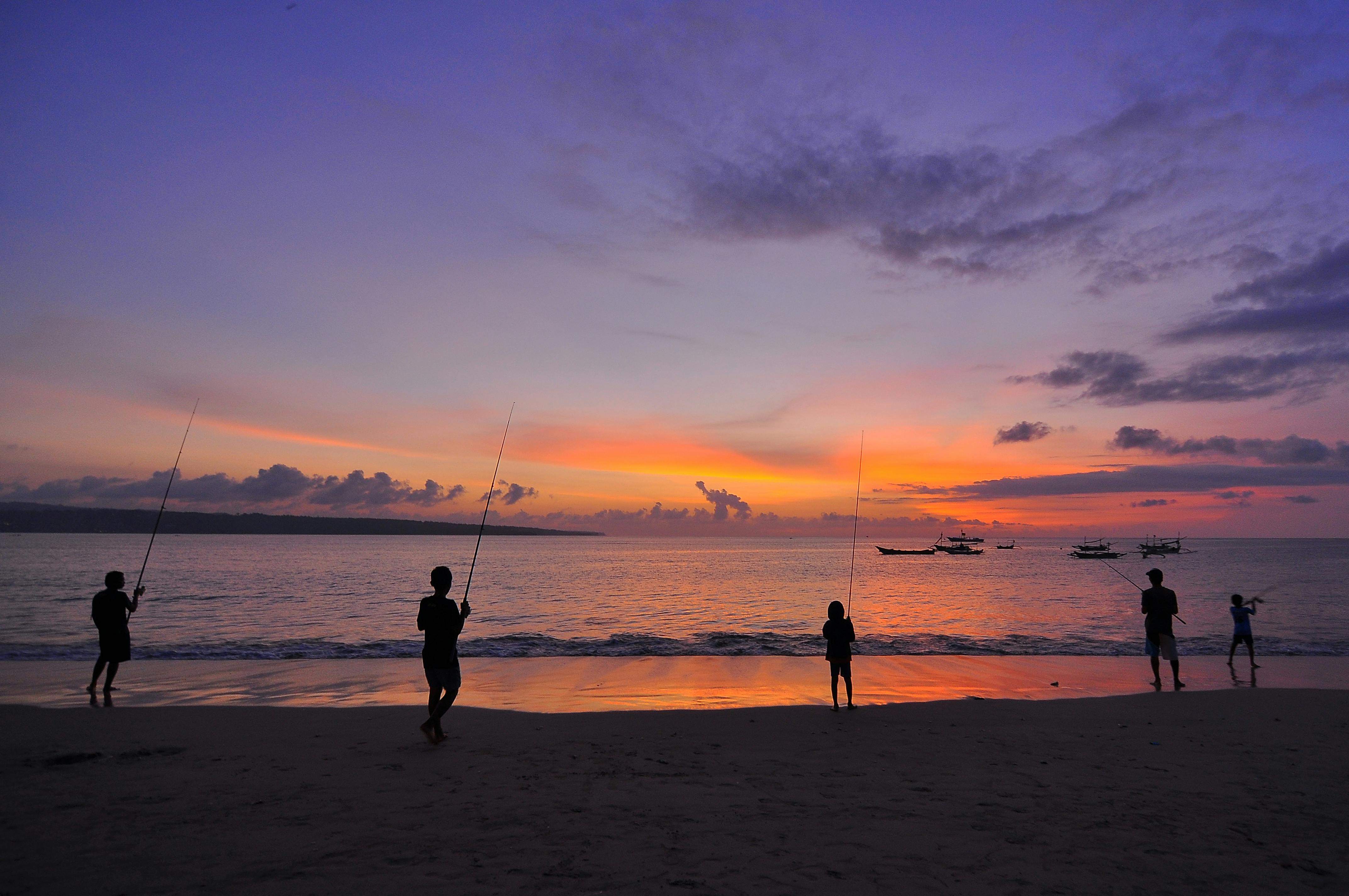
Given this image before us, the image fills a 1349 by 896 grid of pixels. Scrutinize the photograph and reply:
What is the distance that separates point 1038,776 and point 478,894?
561 centimetres

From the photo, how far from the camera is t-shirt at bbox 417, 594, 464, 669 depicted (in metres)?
7.73

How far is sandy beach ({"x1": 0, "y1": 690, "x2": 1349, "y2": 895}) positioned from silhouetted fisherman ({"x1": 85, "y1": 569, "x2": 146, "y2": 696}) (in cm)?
118

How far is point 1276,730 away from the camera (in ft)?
29.8

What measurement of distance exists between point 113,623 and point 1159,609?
689 inches

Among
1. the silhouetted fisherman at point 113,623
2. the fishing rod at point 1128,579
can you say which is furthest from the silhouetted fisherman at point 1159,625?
the silhouetted fisherman at point 113,623

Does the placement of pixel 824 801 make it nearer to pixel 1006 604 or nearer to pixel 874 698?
pixel 874 698

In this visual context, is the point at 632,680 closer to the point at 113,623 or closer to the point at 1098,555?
the point at 113,623

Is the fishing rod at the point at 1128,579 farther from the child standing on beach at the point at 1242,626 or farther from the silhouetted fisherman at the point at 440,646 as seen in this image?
the silhouetted fisherman at the point at 440,646

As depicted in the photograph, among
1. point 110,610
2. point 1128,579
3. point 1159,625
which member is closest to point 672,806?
point 110,610

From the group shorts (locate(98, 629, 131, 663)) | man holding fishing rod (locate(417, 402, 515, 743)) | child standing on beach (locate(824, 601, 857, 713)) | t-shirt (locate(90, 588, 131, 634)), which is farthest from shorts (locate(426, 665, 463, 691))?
shorts (locate(98, 629, 131, 663))

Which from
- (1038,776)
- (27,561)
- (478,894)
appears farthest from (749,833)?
(27,561)

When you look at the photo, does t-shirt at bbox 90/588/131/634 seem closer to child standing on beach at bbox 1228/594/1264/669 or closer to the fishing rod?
child standing on beach at bbox 1228/594/1264/669

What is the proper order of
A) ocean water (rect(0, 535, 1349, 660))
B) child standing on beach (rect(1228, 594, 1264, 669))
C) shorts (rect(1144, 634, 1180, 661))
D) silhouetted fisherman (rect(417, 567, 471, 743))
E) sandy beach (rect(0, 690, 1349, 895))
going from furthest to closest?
ocean water (rect(0, 535, 1349, 660))
child standing on beach (rect(1228, 594, 1264, 669))
shorts (rect(1144, 634, 1180, 661))
silhouetted fisherman (rect(417, 567, 471, 743))
sandy beach (rect(0, 690, 1349, 895))

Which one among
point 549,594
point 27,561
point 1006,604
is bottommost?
point 27,561
